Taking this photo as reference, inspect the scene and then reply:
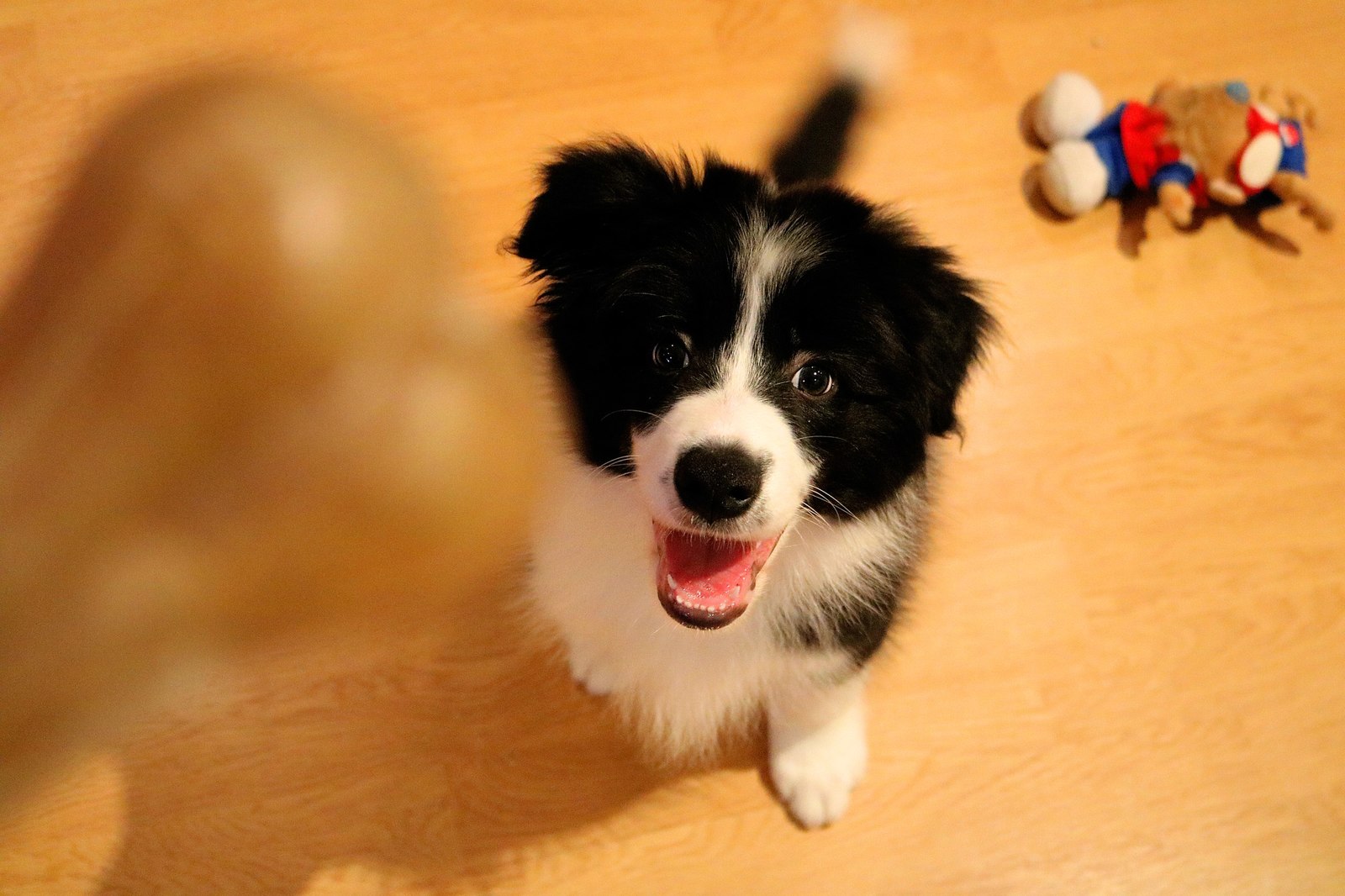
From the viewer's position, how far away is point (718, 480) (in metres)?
1.04

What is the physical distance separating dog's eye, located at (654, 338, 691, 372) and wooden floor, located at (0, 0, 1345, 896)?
0.75m

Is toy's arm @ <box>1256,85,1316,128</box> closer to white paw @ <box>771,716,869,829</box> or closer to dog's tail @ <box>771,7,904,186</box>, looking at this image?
dog's tail @ <box>771,7,904,186</box>

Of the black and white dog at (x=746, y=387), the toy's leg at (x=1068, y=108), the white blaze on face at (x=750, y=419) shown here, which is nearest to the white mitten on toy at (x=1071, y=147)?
the toy's leg at (x=1068, y=108)

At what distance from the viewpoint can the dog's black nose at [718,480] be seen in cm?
104

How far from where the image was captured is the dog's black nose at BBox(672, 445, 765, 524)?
1040 mm

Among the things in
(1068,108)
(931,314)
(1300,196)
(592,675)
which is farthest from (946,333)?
(1300,196)

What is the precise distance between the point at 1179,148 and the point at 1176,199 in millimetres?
113

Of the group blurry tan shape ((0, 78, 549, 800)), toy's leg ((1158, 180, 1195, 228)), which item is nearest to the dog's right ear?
blurry tan shape ((0, 78, 549, 800))

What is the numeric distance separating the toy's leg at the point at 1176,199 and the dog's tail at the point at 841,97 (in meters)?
0.63

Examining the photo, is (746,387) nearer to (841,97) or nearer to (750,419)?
(750,419)

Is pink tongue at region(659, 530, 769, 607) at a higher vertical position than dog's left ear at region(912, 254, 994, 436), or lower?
lower

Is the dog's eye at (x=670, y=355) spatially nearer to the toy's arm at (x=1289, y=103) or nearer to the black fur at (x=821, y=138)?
the black fur at (x=821, y=138)

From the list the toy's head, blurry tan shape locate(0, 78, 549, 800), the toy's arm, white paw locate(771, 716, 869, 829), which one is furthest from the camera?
the toy's arm

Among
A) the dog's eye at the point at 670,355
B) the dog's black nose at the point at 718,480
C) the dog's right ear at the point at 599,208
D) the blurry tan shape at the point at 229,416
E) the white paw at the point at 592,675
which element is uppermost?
the dog's right ear at the point at 599,208
